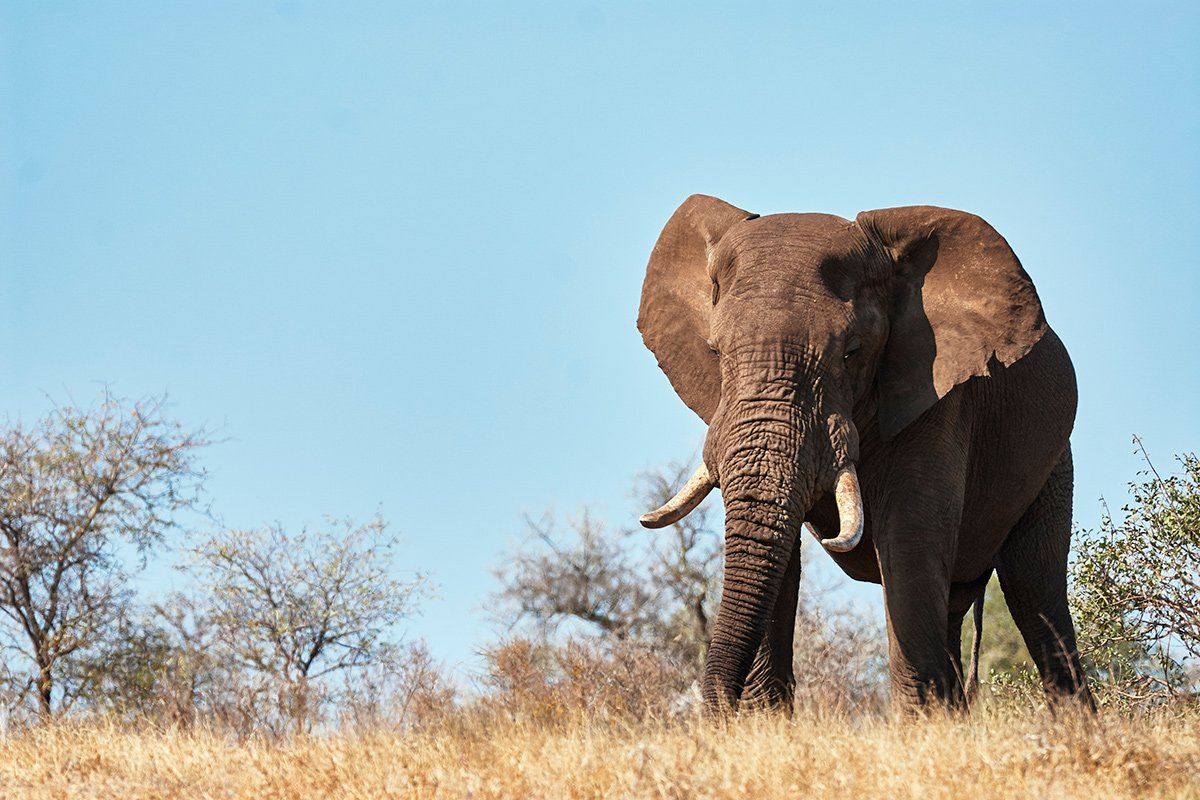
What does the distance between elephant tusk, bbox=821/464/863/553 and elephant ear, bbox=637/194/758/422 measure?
5.78ft

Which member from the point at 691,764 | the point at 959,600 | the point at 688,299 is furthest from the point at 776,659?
the point at 691,764

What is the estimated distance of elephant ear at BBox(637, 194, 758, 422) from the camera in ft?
36.0

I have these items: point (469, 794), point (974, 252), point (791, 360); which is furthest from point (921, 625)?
point (469, 794)

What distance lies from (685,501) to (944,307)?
2.22 meters

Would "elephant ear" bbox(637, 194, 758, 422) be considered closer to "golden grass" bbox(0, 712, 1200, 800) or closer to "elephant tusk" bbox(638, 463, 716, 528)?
"elephant tusk" bbox(638, 463, 716, 528)

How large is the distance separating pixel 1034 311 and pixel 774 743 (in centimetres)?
418

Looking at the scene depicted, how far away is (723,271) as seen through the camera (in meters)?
10.4

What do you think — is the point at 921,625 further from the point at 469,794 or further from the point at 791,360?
the point at 469,794

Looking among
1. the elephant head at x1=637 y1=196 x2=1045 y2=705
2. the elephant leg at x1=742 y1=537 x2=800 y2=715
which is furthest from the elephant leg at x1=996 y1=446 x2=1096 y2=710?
the elephant leg at x1=742 y1=537 x2=800 y2=715

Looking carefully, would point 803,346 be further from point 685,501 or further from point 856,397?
point 685,501

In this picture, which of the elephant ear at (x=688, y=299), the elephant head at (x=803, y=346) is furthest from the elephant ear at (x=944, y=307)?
the elephant ear at (x=688, y=299)

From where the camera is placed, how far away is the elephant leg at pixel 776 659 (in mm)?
10570

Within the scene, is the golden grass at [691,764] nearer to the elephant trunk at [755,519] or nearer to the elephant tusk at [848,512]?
the elephant trunk at [755,519]

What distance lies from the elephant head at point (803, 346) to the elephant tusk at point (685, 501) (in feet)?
0.03
